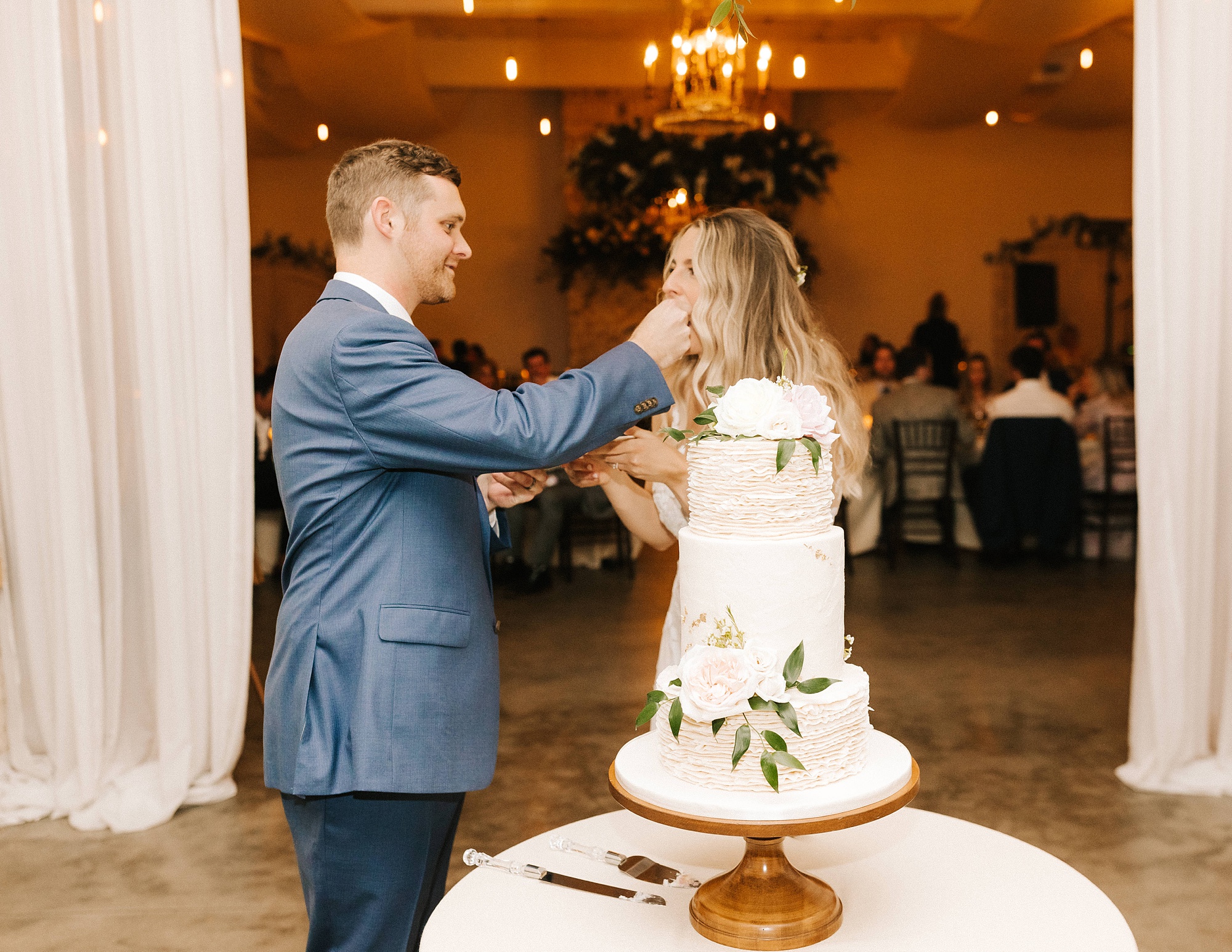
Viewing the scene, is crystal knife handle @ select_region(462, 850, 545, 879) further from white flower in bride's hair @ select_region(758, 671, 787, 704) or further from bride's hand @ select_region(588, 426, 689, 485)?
bride's hand @ select_region(588, 426, 689, 485)

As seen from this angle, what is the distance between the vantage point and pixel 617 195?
9.39 m

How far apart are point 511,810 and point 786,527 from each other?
235 centimetres

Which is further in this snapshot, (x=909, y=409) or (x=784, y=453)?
(x=909, y=409)

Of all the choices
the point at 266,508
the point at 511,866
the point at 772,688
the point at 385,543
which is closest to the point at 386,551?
the point at 385,543

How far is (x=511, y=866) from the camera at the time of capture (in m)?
1.83

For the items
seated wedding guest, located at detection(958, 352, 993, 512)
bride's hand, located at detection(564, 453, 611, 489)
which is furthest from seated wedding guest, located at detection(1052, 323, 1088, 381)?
bride's hand, located at detection(564, 453, 611, 489)

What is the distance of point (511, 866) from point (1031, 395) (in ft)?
20.4

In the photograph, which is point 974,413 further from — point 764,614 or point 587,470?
point 764,614

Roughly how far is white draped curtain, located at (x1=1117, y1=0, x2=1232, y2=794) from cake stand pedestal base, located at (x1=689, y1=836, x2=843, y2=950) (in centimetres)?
250

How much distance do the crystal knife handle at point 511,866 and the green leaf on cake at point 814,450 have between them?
0.78m


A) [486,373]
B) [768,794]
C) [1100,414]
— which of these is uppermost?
[486,373]

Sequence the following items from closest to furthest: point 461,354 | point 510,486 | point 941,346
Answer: point 510,486
point 461,354
point 941,346

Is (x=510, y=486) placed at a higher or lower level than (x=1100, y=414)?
higher

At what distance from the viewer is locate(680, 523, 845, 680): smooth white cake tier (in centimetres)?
151
